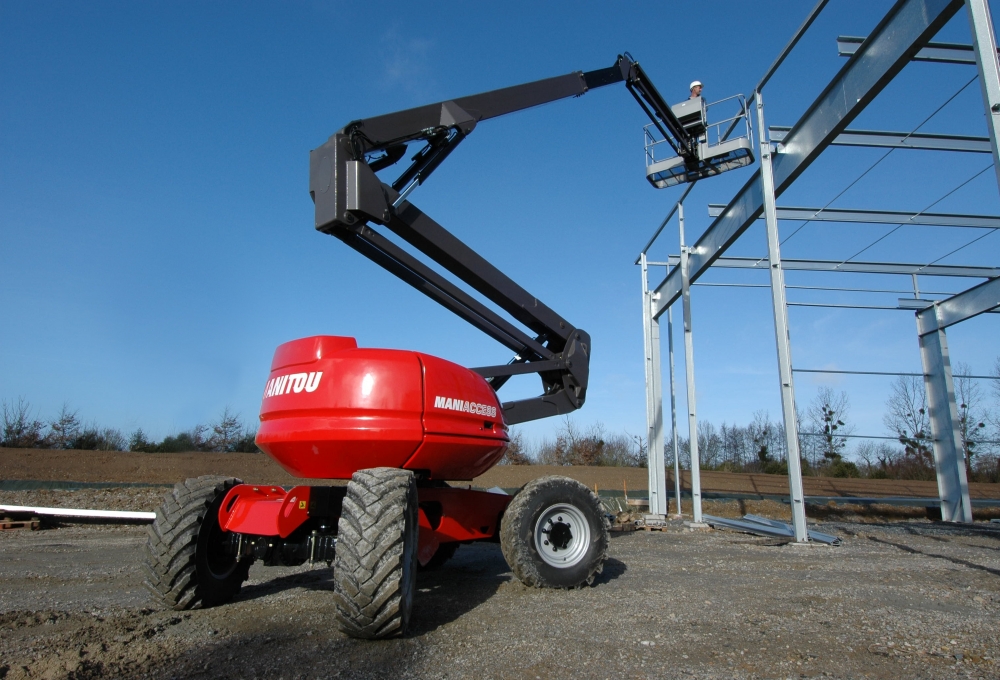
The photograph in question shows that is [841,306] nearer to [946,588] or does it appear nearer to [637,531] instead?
[637,531]

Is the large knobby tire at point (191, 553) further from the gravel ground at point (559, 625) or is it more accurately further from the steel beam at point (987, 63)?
the steel beam at point (987, 63)

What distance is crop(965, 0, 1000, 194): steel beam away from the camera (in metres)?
4.83

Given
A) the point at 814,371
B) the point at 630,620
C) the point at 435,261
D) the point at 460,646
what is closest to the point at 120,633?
the point at 460,646

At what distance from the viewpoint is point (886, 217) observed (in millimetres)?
12633

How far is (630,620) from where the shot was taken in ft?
14.4

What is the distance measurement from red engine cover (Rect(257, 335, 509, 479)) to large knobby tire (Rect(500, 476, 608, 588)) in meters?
0.81

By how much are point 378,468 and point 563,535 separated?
2253 mm

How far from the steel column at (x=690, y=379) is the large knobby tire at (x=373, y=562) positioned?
8.63 m

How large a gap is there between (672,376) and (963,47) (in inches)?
290

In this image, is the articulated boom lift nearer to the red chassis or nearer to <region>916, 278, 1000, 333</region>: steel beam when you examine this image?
the red chassis

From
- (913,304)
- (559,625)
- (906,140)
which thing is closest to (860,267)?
(913,304)

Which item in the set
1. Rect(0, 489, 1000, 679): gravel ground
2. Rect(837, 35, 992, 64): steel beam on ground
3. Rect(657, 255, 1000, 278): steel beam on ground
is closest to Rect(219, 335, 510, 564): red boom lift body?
Rect(0, 489, 1000, 679): gravel ground

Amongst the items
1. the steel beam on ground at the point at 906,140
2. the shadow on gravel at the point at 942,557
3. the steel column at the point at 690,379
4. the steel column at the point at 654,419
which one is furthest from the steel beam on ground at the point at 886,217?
the shadow on gravel at the point at 942,557

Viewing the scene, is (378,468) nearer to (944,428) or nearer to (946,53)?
(946,53)
